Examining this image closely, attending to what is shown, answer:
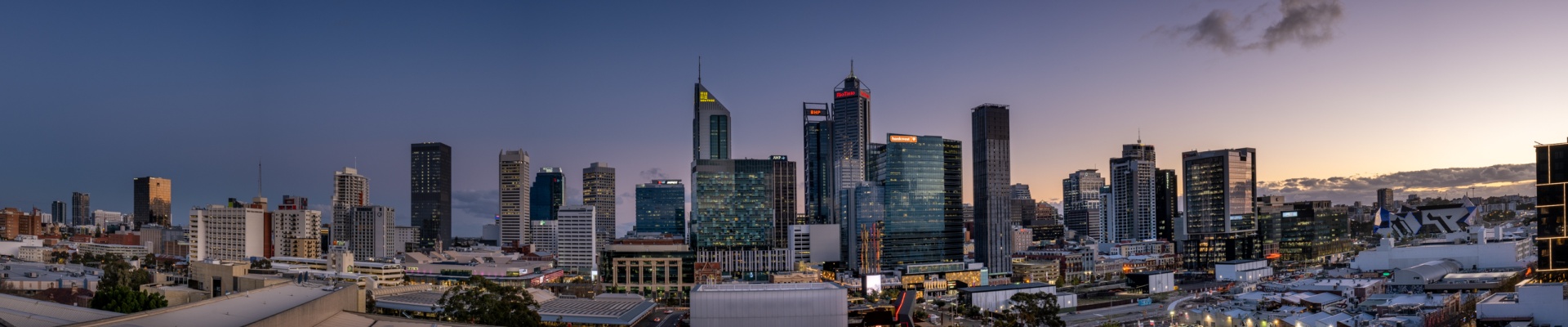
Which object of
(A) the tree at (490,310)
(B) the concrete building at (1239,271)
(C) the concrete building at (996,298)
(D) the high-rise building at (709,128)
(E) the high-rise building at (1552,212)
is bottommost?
(B) the concrete building at (1239,271)

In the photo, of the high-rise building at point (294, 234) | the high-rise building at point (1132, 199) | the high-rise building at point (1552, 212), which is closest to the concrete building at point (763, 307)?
the high-rise building at point (1552, 212)

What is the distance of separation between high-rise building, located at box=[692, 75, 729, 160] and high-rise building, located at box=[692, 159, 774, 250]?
3928cm

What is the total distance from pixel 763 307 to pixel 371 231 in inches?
4223

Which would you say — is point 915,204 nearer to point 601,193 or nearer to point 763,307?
point 763,307

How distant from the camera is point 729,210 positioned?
10081 centimetres

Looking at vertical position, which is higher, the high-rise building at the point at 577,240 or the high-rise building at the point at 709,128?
the high-rise building at the point at 709,128

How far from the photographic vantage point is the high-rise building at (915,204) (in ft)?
310

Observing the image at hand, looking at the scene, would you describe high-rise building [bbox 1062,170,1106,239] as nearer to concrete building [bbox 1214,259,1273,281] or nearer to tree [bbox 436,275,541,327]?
concrete building [bbox 1214,259,1273,281]

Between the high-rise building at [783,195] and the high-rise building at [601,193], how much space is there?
157 ft

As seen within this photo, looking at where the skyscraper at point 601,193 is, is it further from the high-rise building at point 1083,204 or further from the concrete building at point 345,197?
the high-rise building at point 1083,204

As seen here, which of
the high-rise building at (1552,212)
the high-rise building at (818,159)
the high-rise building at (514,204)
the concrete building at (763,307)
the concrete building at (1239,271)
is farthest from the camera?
the high-rise building at (514,204)

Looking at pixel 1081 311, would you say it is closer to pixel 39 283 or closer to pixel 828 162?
pixel 39 283

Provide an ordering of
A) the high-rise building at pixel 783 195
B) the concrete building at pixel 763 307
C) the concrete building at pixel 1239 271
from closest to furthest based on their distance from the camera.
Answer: the concrete building at pixel 763 307 → the concrete building at pixel 1239 271 → the high-rise building at pixel 783 195

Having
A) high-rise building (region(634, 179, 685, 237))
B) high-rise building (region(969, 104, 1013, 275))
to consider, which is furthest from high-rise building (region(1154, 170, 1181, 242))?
high-rise building (region(634, 179, 685, 237))
